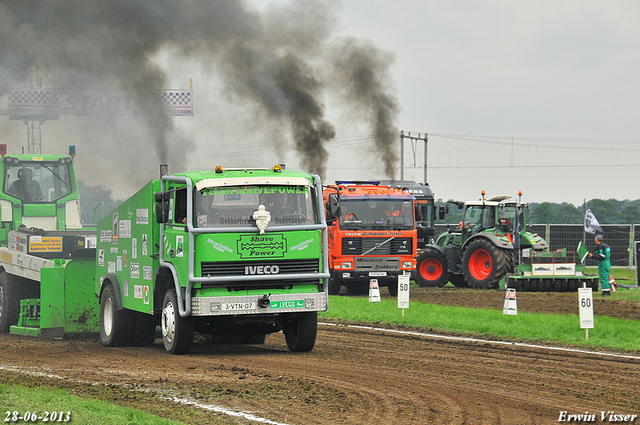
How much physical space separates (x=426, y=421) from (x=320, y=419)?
995mm

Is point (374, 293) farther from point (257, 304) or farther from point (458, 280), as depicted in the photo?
point (257, 304)

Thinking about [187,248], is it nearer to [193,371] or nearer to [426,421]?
[193,371]

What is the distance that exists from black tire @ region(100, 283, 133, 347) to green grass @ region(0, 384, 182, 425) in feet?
15.7

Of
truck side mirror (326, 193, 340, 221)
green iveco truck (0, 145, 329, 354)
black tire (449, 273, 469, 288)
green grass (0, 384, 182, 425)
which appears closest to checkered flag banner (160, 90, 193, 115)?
black tire (449, 273, 469, 288)

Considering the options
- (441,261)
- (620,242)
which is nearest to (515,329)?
(441,261)

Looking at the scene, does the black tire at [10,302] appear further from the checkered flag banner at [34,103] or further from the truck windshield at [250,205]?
the checkered flag banner at [34,103]

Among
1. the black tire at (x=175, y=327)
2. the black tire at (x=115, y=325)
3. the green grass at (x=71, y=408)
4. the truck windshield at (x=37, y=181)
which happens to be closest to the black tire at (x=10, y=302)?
the truck windshield at (x=37, y=181)

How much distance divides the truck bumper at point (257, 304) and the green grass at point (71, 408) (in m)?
2.93

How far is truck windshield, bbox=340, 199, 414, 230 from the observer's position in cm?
2395

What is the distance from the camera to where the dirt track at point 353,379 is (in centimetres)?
809

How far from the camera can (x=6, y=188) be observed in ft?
57.5

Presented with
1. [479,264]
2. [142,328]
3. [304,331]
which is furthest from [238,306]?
[479,264]

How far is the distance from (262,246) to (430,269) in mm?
17351

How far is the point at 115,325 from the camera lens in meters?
13.6
